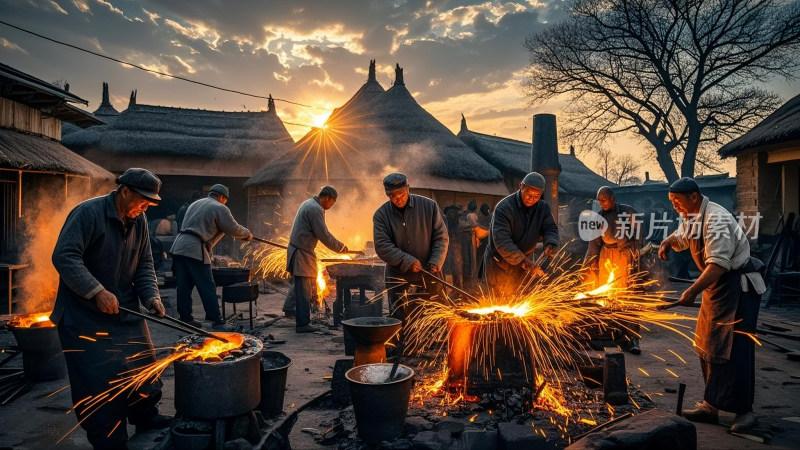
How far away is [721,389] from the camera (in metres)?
4.18

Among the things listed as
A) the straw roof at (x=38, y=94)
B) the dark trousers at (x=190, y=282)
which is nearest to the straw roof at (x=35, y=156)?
the straw roof at (x=38, y=94)

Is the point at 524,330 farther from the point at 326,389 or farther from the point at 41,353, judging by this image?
the point at 41,353

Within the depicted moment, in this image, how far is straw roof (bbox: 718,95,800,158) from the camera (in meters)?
11.2

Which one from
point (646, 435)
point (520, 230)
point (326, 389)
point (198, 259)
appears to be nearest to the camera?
point (646, 435)

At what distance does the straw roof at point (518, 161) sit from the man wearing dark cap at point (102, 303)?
56.9 ft

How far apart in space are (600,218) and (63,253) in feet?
24.0

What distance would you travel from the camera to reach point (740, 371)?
4.12m

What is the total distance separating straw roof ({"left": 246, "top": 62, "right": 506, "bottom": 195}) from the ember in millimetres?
10811

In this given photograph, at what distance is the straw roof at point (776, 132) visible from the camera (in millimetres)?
11164

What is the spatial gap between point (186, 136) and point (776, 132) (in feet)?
70.6

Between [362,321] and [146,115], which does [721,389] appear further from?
[146,115]

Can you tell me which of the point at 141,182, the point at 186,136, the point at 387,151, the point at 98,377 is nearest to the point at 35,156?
the point at 141,182

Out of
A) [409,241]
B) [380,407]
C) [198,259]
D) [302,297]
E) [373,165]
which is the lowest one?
[380,407]

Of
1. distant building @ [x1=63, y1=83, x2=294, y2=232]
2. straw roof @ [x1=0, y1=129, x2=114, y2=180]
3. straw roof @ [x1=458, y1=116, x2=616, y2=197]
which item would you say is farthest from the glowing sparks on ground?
distant building @ [x1=63, y1=83, x2=294, y2=232]
